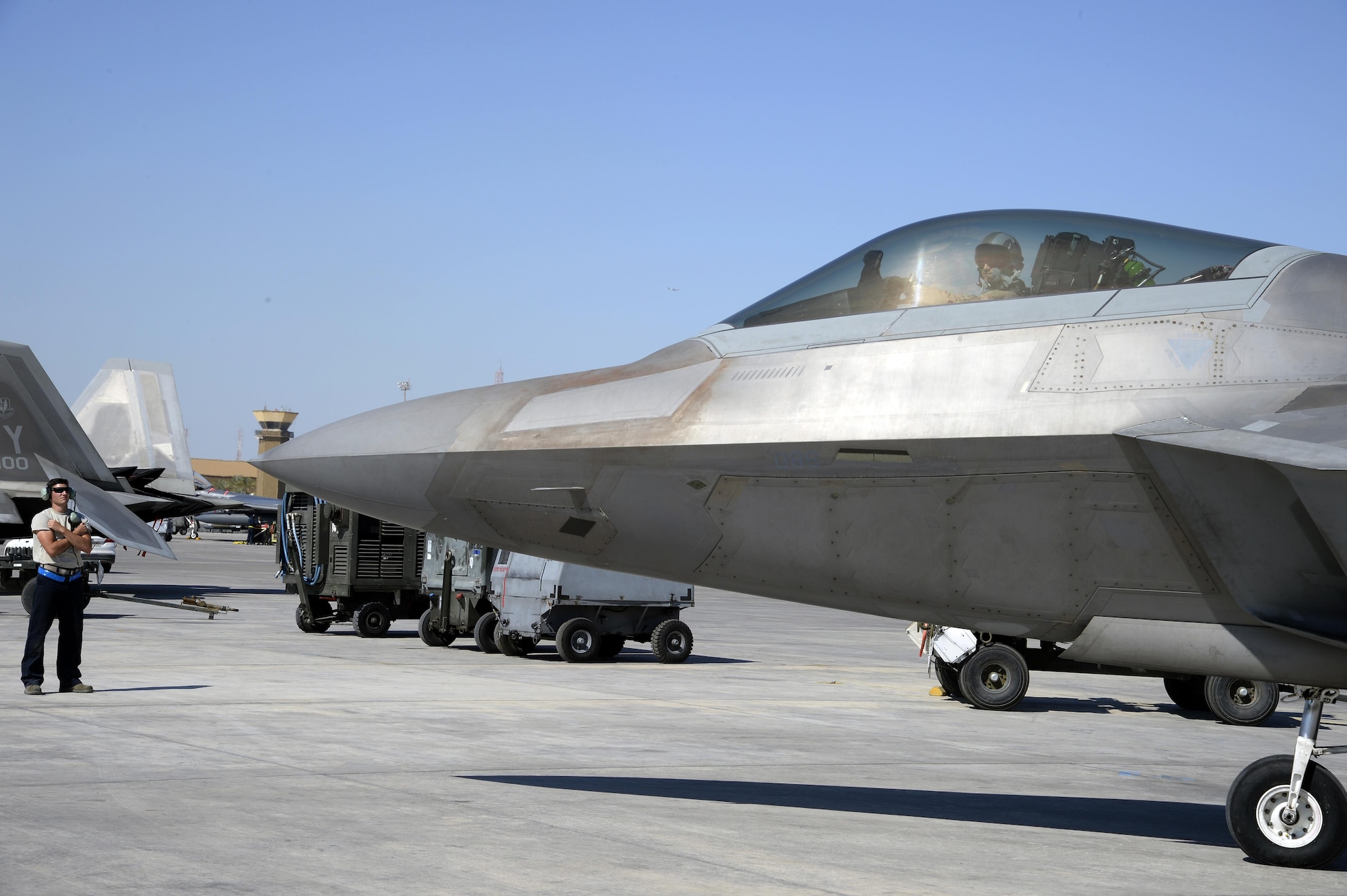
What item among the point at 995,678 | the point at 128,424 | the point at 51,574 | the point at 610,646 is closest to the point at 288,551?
the point at 610,646

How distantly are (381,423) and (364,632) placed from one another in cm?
1579

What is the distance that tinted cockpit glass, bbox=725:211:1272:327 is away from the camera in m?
6.54

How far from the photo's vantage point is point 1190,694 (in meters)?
15.1

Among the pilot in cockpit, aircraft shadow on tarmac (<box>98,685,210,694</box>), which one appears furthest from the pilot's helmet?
aircraft shadow on tarmac (<box>98,685,210,694</box>)

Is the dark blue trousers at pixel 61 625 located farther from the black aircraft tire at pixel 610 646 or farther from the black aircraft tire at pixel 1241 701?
the black aircraft tire at pixel 1241 701

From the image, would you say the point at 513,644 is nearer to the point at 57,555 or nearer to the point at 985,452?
the point at 57,555

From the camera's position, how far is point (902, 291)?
684 cm

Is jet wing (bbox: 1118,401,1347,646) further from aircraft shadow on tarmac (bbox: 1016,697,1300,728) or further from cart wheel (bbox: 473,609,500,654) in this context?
cart wheel (bbox: 473,609,500,654)

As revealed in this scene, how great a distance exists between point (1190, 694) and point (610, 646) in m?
8.53

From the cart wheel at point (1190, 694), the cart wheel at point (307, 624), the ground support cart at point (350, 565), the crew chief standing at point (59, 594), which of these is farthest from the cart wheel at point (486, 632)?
the cart wheel at point (1190, 694)

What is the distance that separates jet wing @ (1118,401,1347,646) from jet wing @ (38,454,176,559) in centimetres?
2187

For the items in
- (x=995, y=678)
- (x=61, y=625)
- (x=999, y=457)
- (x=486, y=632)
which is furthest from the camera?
(x=486, y=632)

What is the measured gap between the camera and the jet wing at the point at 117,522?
24781mm

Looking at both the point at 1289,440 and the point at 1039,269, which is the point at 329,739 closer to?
the point at 1039,269
